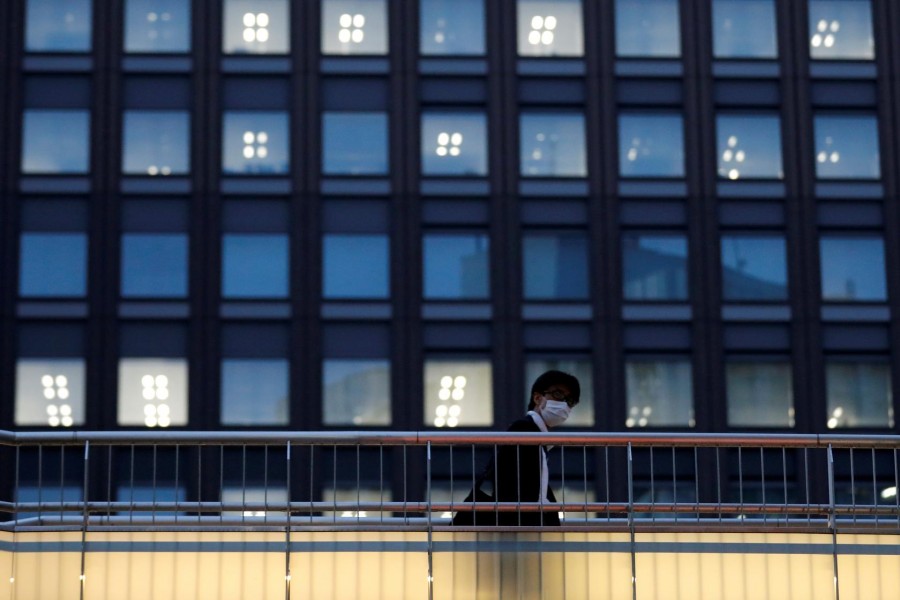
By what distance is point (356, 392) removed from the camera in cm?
3878

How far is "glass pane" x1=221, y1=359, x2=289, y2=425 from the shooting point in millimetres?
38656

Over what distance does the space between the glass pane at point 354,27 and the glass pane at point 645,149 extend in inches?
254

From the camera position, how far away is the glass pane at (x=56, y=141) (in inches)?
1560

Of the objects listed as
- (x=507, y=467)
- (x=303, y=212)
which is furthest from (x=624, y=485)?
(x=507, y=467)

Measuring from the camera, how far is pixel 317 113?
39.9m

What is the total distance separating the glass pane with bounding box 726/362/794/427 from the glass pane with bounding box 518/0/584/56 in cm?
898

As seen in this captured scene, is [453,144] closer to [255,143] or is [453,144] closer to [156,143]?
[255,143]

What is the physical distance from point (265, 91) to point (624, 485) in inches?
529

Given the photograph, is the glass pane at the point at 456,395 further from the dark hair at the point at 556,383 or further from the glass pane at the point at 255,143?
the dark hair at the point at 556,383

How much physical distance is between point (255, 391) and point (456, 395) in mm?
4849

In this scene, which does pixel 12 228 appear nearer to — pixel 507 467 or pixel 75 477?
pixel 75 477

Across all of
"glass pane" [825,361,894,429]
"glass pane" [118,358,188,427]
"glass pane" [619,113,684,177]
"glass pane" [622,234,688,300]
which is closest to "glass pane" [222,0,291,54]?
"glass pane" [118,358,188,427]

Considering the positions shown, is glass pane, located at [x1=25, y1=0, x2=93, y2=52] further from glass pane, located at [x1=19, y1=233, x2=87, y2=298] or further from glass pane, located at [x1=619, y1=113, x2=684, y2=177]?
glass pane, located at [x1=619, y1=113, x2=684, y2=177]

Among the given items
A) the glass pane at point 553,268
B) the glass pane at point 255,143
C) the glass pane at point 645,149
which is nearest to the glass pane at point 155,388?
the glass pane at point 255,143
